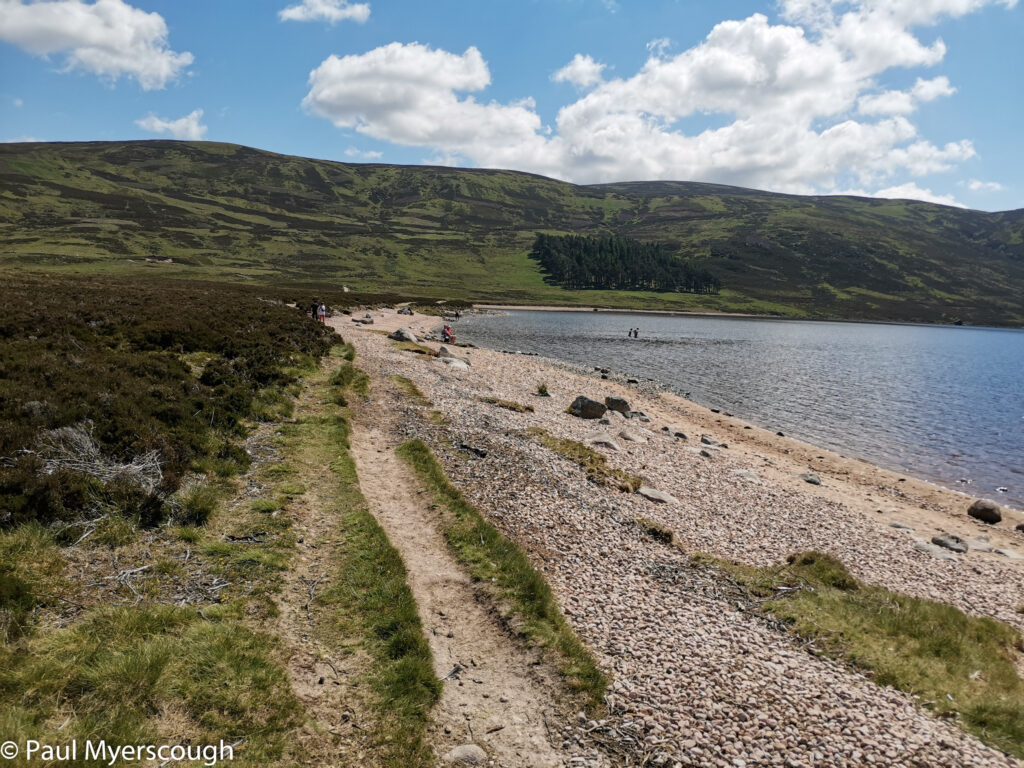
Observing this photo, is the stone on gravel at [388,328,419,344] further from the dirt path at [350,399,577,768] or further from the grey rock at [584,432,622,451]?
the dirt path at [350,399,577,768]

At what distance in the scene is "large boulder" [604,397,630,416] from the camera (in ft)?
128

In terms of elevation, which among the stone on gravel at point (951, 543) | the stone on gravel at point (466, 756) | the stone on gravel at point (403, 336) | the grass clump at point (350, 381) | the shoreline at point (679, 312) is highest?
the shoreline at point (679, 312)

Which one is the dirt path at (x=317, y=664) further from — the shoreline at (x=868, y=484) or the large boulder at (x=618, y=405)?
the large boulder at (x=618, y=405)

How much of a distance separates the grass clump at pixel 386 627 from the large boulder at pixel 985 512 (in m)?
29.9

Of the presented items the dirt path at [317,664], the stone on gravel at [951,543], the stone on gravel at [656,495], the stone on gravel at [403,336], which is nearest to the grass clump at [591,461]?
the stone on gravel at [656,495]

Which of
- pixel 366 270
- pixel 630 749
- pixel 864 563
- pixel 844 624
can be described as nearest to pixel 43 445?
pixel 630 749

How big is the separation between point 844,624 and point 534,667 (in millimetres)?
7738

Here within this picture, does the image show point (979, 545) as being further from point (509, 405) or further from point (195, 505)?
point (195, 505)

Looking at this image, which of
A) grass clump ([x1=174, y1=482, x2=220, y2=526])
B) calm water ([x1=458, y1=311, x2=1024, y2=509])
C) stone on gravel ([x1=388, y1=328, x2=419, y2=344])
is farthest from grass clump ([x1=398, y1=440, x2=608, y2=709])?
stone on gravel ([x1=388, y1=328, x2=419, y2=344])

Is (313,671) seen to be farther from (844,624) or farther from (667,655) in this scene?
(844,624)

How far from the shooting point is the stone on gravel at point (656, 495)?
67.3 feet

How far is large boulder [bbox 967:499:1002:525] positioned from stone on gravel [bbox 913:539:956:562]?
25.4 feet

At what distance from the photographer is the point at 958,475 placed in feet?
109

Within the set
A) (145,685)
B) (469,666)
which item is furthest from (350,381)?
(145,685)
